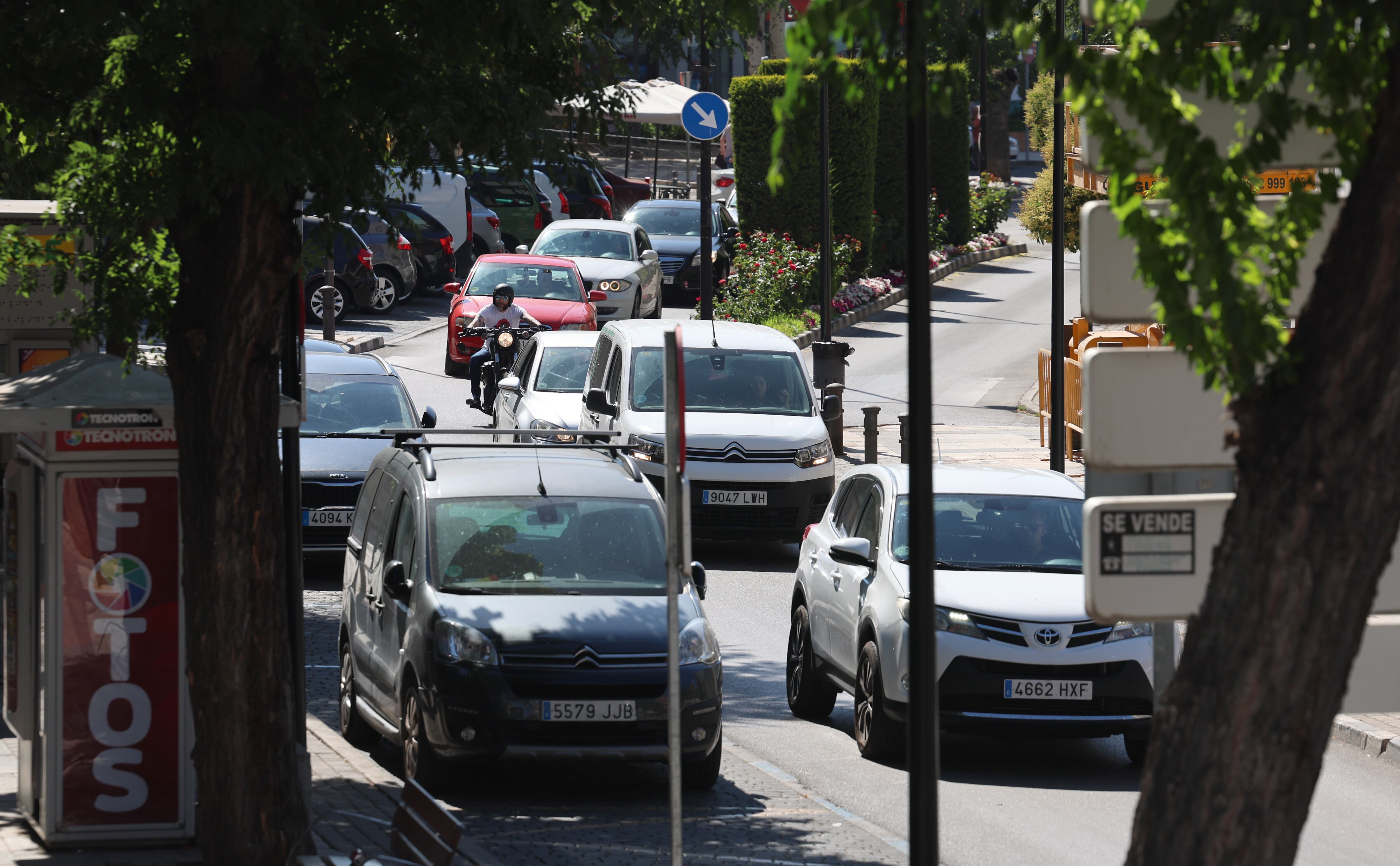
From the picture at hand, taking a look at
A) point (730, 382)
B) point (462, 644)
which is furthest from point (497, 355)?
point (462, 644)

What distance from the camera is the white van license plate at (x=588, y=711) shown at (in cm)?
912

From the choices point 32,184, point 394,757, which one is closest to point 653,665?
point 394,757

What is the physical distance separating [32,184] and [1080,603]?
8668 millimetres

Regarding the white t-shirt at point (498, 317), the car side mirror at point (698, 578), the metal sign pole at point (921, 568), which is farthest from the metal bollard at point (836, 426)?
the metal sign pole at point (921, 568)

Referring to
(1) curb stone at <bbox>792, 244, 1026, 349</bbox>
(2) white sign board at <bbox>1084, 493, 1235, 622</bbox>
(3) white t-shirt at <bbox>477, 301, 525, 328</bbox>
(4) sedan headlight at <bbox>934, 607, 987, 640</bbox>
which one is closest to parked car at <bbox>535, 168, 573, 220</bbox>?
(1) curb stone at <bbox>792, 244, 1026, 349</bbox>

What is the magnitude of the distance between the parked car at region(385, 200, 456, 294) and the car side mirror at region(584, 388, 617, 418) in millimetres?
17450

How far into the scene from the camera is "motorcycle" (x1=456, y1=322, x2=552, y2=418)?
23.8 meters

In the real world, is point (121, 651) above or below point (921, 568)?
below

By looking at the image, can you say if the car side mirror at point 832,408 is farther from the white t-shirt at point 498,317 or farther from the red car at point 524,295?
the red car at point 524,295

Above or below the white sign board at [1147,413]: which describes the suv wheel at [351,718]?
below

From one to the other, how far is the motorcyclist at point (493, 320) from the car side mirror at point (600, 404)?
20.9 ft

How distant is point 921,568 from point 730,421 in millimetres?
11387

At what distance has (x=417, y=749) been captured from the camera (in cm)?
945

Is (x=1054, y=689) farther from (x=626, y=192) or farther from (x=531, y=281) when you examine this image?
(x=626, y=192)
